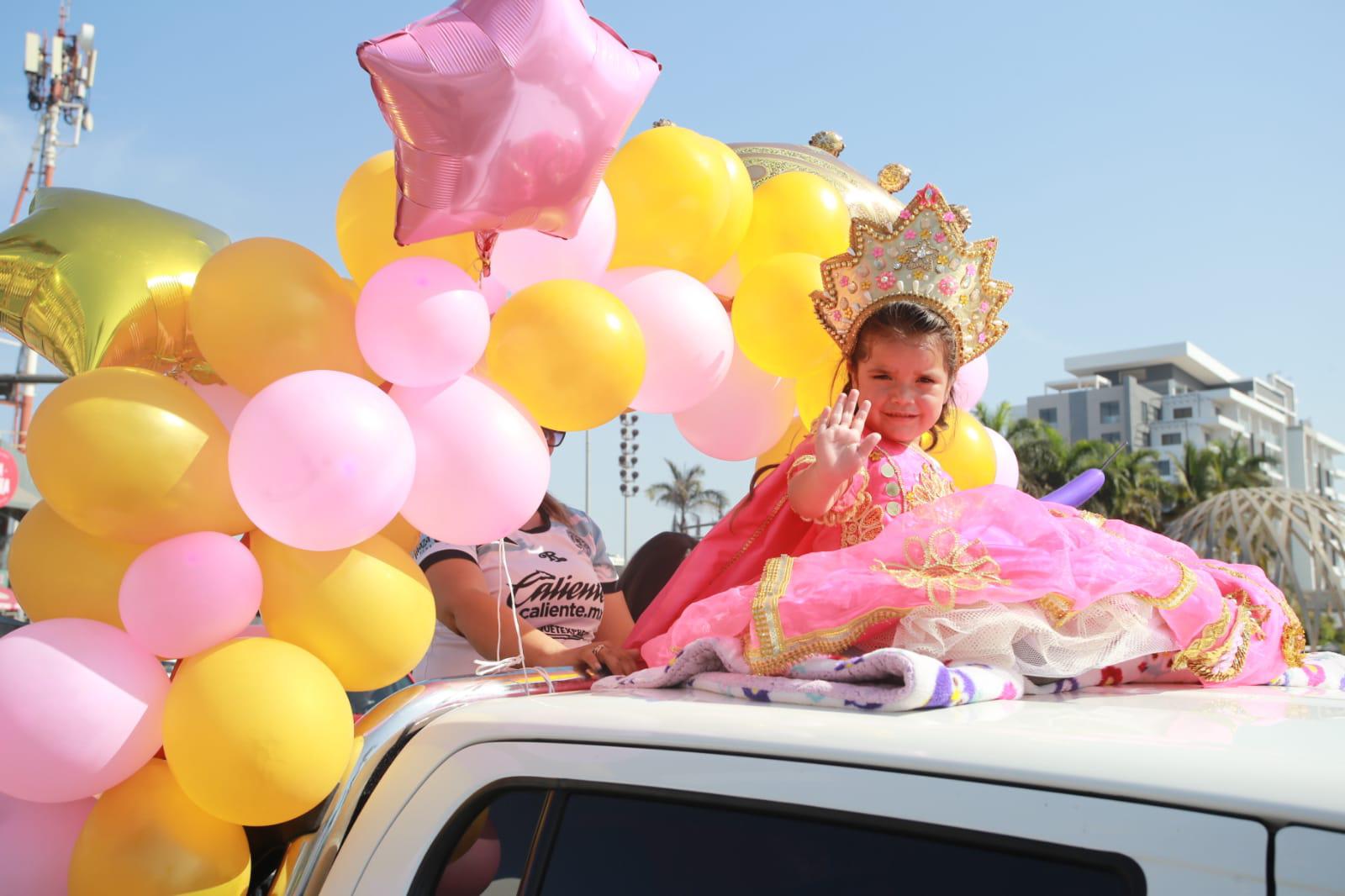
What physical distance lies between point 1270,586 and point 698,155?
1645mm

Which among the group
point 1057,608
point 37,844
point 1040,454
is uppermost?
point 1040,454

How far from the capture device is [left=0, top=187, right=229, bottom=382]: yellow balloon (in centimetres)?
212

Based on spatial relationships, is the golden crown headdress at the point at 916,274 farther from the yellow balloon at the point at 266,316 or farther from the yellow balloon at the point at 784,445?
the yellow balloon at the point at 266,316

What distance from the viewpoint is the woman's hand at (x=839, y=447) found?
227 cm

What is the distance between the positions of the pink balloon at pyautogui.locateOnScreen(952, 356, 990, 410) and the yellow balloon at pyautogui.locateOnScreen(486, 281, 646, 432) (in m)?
1.34

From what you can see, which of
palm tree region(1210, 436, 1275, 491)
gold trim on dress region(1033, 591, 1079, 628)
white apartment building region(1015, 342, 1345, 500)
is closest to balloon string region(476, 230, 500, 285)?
gold trim on dress region(1033, 591, 1079, 628)

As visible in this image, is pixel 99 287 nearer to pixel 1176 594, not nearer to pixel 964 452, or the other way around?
pixel 1176 594

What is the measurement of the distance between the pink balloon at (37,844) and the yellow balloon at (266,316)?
0.82m

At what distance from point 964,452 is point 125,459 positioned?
87.1 inches

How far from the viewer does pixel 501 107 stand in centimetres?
201

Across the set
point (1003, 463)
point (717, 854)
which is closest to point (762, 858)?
point (717, 854)

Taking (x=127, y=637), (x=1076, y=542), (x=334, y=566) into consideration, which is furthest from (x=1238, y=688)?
(x=127, y=637)

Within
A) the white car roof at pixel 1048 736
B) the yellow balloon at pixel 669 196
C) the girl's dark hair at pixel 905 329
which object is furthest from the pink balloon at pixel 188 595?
the yellow balloon at pixel 669 196

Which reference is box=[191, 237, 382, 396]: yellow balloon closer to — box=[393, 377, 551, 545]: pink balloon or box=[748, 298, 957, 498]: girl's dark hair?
box=[393, 377, 551, 545]: pink balloon
